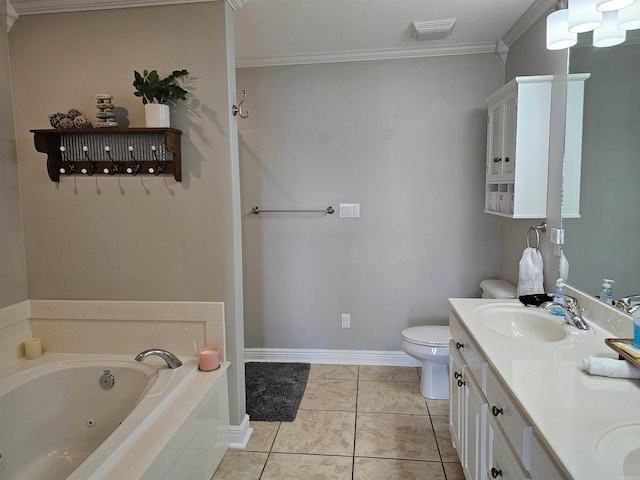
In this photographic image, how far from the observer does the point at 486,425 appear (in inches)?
58.4

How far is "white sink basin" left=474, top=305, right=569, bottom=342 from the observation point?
181 centimetres

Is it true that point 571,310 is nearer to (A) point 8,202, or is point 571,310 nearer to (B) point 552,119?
(B) point 552,119

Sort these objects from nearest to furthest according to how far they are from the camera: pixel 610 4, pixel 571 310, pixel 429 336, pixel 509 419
Result: pixel 509 419 < pixel 610 4 < pixel 571 310 < pixel 429 336

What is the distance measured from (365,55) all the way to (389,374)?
2.40m

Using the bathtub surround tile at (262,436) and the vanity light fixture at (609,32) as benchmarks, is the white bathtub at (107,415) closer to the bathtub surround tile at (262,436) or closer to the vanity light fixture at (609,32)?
the bathtub surround tile at (262,436)

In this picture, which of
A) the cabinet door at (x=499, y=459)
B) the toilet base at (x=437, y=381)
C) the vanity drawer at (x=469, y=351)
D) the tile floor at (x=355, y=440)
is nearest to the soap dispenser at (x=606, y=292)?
the vanity drawer at (x=469, y=351)

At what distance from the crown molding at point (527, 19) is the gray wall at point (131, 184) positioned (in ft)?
5.59

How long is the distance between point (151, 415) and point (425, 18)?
102 inches

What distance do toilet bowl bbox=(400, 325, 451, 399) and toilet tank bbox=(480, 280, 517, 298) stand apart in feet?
1.28

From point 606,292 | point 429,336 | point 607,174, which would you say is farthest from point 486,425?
A: point 429,336

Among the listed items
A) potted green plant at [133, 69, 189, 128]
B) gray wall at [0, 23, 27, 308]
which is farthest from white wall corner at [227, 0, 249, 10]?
gray wall at [0, 23, 27, 308]

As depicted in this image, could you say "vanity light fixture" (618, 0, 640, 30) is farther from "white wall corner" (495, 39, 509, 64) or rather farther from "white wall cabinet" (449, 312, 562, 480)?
"white wall corner" (495, 39, 509, 64)

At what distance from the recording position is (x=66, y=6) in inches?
85.4

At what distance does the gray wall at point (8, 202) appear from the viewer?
221 centimetres
